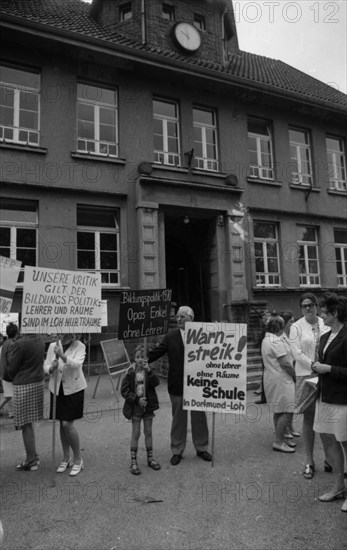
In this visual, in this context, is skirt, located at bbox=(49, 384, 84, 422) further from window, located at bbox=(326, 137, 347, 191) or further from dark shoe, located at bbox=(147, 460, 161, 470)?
window, located at bbox=(326, 137, 347, 191)

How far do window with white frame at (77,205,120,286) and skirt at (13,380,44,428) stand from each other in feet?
22.2

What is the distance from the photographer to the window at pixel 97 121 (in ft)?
39.6

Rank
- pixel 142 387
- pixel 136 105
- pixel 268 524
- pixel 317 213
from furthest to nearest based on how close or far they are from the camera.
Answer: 1. pixel 317 213
2. pixel 136 105
3. pixel 142 387
4. pixel 268 524

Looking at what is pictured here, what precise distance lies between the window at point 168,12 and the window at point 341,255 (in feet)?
33.2

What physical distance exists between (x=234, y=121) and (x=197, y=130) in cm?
151

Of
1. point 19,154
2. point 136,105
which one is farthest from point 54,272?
point 136,105

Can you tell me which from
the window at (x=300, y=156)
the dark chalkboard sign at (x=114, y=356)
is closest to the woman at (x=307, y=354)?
the dark chalkboard sign at (x=114, y=356)

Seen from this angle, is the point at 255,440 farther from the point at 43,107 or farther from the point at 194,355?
the point at 43,107

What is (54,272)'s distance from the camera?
492cm

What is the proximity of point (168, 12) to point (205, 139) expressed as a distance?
16.3ft

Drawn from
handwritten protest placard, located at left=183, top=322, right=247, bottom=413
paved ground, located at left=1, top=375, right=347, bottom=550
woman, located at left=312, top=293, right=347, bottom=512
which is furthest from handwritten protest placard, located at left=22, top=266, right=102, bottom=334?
woman, located at left=312, top=293, right=347, bottom=512

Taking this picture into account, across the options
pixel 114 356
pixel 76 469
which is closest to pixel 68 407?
pixel 76 469

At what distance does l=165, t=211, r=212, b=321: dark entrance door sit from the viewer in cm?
1376

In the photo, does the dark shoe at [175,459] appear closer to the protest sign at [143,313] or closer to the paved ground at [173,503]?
the paved ground at [173,503]
